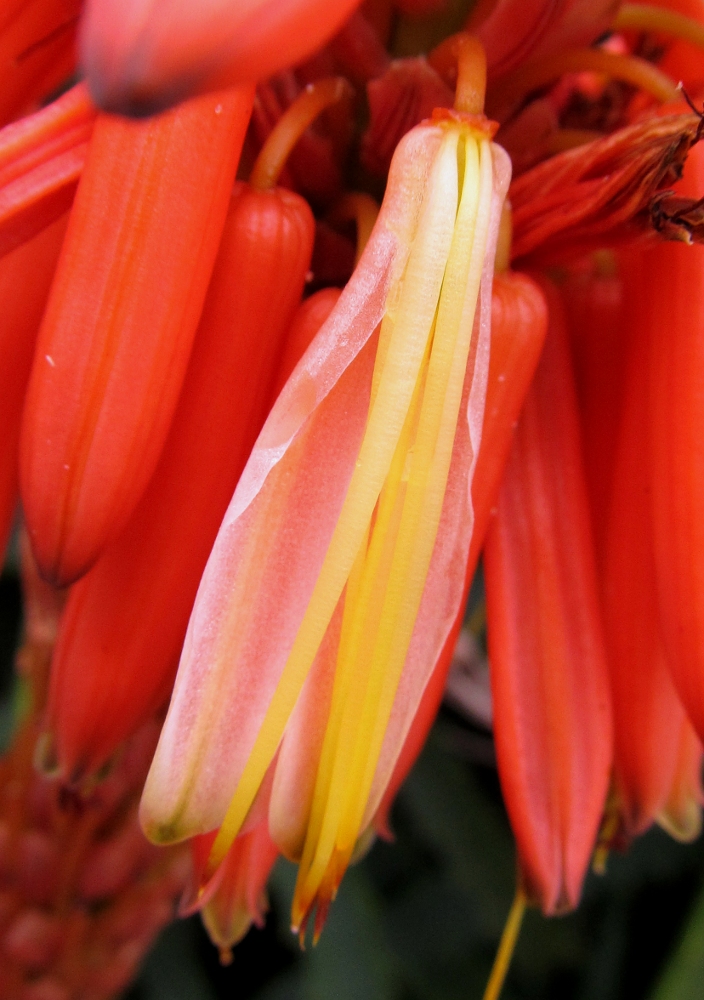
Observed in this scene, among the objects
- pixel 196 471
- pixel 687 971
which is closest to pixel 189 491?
pixel 196 471

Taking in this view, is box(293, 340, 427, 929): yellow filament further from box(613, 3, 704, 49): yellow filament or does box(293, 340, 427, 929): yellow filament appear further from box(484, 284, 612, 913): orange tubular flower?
box(613, 3, 704, 49): yellow filament

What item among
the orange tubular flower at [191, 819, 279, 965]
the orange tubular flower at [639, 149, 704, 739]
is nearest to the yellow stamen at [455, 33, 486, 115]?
the orange tubular flower at [639, 149, 704, 739]

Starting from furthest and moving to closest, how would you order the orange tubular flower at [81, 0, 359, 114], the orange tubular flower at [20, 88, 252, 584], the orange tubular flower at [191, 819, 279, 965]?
the orange tubular flower at [191, 819, 279, 965]
the orange tubular flower at [20, 88, 252, 584]
the orange tubular flower at [81, 0, 359, 114]

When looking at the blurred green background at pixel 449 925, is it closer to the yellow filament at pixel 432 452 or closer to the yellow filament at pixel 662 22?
the yellow filament at pixel 432 452

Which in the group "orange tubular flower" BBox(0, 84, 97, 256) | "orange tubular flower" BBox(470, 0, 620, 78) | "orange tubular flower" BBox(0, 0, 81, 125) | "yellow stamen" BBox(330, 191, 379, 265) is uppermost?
"orange tubular flower" BBox(0, 0, 81, 125)

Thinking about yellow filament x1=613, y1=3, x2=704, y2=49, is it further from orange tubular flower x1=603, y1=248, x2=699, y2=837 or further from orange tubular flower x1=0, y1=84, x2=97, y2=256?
orange tubular flower x1=0, y1=84, x2=97, y2=256

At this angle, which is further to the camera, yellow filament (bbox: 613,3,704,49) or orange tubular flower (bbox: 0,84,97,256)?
yellow filament (bbox: 613,3,704,49)

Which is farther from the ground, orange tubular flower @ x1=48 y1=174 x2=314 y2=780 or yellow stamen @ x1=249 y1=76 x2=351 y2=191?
yellow stamen @ x1=249 y1=76 x2=351 y2=191

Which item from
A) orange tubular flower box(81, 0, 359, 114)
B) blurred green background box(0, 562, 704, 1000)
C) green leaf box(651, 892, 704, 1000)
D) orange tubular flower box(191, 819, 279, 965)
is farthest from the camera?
blurred green background box(0, 562, 704, 1000)
